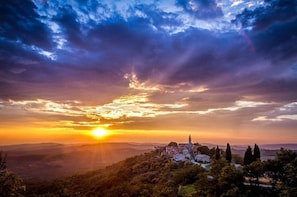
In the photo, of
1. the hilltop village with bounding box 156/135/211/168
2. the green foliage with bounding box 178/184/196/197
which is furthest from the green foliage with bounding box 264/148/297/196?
the hilltop village with bounding box 156/135/211/168

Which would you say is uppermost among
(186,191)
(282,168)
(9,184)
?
(9,184)

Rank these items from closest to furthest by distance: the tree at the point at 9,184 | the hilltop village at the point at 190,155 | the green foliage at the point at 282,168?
1. the tree at the point at 9,184
2. the green foliage at the point at 282,168
3. the hilltop village at the point at 190,155

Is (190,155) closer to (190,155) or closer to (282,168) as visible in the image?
(190,155)

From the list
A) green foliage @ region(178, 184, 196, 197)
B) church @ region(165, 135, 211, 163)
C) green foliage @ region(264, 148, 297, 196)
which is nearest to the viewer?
green foliage @ region(264, 148, 297, 196)

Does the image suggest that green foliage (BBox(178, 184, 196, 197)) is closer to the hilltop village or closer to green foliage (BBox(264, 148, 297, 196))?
green foliage (BBox(264, 148, 297, 196))

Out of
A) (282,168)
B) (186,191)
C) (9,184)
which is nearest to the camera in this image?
(9,184)

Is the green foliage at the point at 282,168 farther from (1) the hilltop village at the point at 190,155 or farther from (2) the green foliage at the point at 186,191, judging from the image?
(1) the hilltop village at the point at 190,155

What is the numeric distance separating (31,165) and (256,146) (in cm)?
13461

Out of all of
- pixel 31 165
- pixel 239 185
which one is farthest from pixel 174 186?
pixel 31 165

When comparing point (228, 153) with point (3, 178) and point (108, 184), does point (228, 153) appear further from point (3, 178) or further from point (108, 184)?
point (3, 178)

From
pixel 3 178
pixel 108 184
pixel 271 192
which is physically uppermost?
pixel 3 178

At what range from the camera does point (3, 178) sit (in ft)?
45.8

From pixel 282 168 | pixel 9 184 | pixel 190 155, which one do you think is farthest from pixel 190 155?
pixel 9 184

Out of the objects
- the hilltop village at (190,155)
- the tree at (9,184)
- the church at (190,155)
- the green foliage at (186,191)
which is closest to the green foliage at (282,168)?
the green foliage at (186,191)
